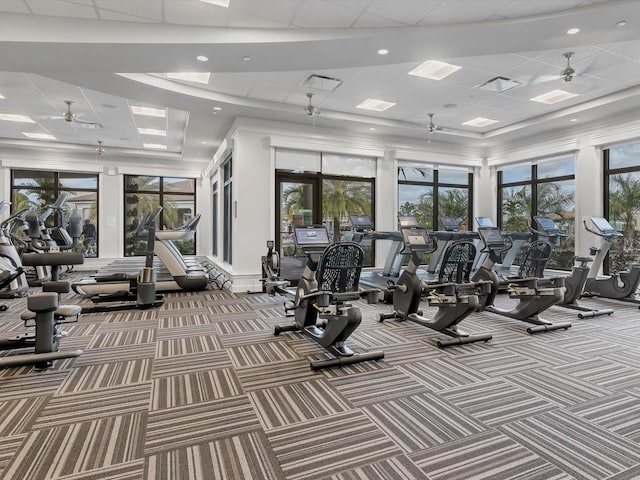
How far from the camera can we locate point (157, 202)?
1154cm

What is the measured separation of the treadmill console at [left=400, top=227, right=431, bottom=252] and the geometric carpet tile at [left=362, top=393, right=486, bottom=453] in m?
2.01

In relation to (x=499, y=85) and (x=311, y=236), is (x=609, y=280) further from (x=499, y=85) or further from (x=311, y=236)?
(x=311, y=236)

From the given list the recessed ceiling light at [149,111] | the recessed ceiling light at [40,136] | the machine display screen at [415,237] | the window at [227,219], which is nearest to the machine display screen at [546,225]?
the machine display screen at [415,237]

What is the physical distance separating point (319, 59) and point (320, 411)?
371 cm

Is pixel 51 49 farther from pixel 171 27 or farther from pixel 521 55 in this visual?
pixel 521 55

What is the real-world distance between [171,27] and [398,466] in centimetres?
431

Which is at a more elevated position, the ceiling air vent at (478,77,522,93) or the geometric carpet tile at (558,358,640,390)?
the ceiling air vent at (478,77,522,93)

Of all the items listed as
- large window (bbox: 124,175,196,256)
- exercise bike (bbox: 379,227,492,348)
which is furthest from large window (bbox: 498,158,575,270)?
large window (bbox: 124,175,196,256)

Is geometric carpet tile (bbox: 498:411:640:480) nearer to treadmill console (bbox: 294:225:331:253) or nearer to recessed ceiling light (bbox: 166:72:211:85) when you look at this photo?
treadmill console (bbox: 294:225:331:253)

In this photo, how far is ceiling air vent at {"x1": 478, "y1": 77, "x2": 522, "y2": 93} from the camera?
5422 millimetres

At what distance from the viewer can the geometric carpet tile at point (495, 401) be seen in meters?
2.30

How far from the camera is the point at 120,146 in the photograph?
32.0ft

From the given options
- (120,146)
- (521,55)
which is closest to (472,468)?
(521,55)

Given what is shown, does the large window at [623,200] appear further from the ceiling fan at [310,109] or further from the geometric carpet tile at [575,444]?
the geometric carpet tile at [575,444]
